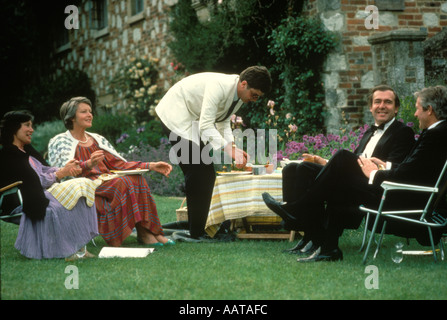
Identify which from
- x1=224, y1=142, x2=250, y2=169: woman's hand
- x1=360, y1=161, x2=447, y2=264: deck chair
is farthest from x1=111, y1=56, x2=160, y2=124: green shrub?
x1=360, y1=161, x2=447, y2=264: deck chair

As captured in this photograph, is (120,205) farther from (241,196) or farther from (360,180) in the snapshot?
(360,180)

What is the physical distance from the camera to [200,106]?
5.75 meters

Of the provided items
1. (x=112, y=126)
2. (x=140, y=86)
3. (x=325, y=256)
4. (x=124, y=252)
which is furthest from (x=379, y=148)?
(x=140, y=86)

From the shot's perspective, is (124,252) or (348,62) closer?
(124,252)

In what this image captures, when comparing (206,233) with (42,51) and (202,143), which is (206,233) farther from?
(42,51)

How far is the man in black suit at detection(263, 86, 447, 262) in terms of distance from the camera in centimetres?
443

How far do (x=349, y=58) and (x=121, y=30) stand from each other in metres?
7.39

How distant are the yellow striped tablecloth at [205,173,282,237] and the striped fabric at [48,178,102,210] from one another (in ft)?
3.95

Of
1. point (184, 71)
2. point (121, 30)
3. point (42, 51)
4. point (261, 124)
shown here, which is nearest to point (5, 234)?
point (261, 124)

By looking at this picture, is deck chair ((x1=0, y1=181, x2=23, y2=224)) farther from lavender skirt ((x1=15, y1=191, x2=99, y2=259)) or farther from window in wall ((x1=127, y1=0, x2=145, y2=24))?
window in wall ((x1=127, y1=0, x2=145, y2=24))

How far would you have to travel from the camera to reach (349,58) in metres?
9.49

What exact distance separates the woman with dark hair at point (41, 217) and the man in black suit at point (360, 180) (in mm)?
1492

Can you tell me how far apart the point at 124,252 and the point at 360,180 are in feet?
6.24

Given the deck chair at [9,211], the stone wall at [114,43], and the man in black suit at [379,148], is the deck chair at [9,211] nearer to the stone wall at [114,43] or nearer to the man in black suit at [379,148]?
the man in black suit at [379,148]
